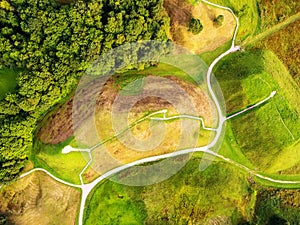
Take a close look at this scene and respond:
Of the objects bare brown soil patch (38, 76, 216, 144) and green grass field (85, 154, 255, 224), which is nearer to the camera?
bare brown soil patch (38, 76, 216, 144)

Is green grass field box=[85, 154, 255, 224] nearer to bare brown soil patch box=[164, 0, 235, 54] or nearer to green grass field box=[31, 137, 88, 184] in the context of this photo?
green grass field box=[31, 137, 88, 184]

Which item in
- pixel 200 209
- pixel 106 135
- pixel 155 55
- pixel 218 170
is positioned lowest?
pixel 200 209

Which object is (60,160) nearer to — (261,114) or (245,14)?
(261,114)

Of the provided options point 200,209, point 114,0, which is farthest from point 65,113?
point 200,209

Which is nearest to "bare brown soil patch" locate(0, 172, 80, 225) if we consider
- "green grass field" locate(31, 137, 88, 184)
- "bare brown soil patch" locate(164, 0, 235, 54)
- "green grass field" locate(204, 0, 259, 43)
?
"green grass field" locate(31, 137, 88, 184)

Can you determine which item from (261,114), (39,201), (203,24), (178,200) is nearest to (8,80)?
(39,201)

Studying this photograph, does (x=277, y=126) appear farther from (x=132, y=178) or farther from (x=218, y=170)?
(x=132, y=178)
